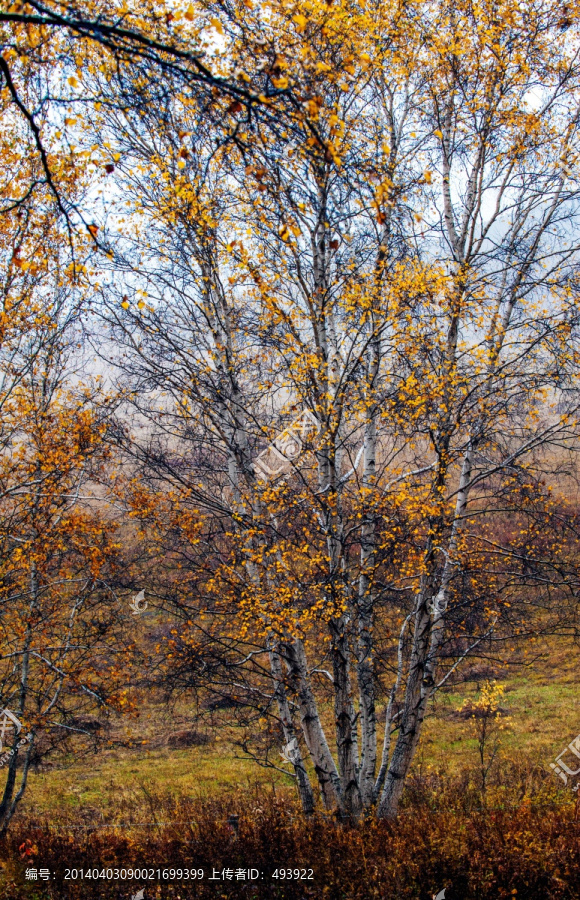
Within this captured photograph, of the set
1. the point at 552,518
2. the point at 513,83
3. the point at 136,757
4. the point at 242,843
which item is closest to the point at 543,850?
the point at 242,843

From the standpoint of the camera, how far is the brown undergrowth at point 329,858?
16.5 feet

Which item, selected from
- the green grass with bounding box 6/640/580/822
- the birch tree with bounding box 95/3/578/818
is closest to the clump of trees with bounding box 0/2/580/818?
the birch tree with bounding box 95/3/578/818

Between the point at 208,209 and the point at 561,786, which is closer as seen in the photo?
the point at 208,209

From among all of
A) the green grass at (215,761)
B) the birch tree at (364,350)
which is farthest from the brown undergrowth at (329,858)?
the green grass at (215,761)

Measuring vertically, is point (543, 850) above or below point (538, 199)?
below

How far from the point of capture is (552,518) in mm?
6793

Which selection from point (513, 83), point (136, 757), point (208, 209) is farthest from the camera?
point (136, 757)

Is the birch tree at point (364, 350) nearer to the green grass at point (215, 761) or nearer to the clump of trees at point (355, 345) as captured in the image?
the clump of trees at point (355, 345)

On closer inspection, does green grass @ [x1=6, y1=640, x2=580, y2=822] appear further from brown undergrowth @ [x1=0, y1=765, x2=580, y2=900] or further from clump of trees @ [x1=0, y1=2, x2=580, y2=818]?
clump of trees @ [x1=0, y1=2, x2=580, y2=818]

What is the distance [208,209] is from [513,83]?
172 inches

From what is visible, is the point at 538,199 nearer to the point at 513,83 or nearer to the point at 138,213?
the point at 513,83

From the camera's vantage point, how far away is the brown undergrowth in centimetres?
504

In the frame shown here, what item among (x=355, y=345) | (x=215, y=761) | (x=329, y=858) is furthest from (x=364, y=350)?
(x=215, y=761)

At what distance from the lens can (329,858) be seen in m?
5.34
